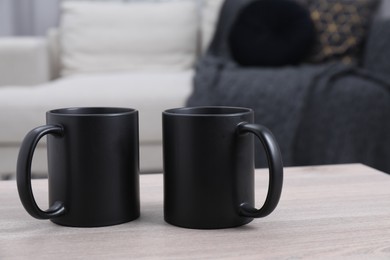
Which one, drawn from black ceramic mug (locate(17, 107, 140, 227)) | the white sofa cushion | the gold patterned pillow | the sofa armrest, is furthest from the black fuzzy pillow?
black ceramic mug (locate(17, 107, 140, 227))

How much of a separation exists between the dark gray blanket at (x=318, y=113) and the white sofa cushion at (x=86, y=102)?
0.10 m

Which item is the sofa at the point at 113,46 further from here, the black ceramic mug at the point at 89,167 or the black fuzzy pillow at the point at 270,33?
the black ceramic mug at the point at 89,167

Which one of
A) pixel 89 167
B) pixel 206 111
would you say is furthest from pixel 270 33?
pixel 89 167

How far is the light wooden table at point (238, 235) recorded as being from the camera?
0.54 m

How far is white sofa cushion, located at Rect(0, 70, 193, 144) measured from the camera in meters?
1.81

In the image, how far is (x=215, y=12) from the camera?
8.71 feet

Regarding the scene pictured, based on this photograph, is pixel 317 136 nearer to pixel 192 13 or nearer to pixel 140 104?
pixel 140 104

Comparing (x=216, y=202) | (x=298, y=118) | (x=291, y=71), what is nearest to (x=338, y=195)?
(x=216, y=202)

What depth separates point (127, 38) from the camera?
8.30ft

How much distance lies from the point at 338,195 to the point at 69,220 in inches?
13.6

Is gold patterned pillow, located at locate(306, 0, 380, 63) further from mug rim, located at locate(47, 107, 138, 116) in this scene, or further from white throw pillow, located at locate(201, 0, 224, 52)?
mug rim, located at locate(47, 107, 138, 116)

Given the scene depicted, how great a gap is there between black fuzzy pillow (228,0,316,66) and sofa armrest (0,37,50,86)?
76 centimetres

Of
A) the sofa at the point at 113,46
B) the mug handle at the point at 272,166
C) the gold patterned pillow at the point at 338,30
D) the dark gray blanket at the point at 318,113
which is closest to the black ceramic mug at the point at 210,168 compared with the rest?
the mug handle at the point at 272,166

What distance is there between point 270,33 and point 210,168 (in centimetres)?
188
